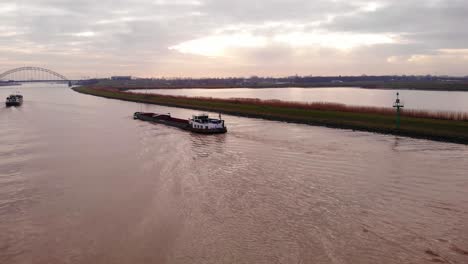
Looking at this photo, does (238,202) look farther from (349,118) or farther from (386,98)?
(386,98)

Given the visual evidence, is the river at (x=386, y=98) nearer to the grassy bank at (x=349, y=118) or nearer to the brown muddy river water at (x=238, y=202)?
the grassy bank at (x=349, y=118)

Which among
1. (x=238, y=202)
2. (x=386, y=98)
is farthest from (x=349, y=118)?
(x=386, y=98)

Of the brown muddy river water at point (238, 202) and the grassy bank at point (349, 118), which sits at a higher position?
the grassy bank at point (349, 118)

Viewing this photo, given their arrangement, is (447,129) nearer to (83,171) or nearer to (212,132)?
(212,132)

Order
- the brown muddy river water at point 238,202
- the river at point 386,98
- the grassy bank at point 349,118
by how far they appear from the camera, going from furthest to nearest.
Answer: the river at point 386,98 → the grassy bank at point 349,118 → the brown muddy river water at point 238,202

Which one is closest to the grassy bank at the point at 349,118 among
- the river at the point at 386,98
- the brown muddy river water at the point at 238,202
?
the brown muddy river water at the point at 238,202

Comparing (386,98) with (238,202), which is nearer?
(238,202)

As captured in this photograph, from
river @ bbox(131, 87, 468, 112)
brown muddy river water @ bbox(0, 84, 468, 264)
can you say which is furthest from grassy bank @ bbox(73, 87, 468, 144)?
river @ bbox(131, 87, 468, 112)

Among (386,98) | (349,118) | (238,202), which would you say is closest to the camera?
(238,202)

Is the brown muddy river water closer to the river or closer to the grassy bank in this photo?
the grassy bank
